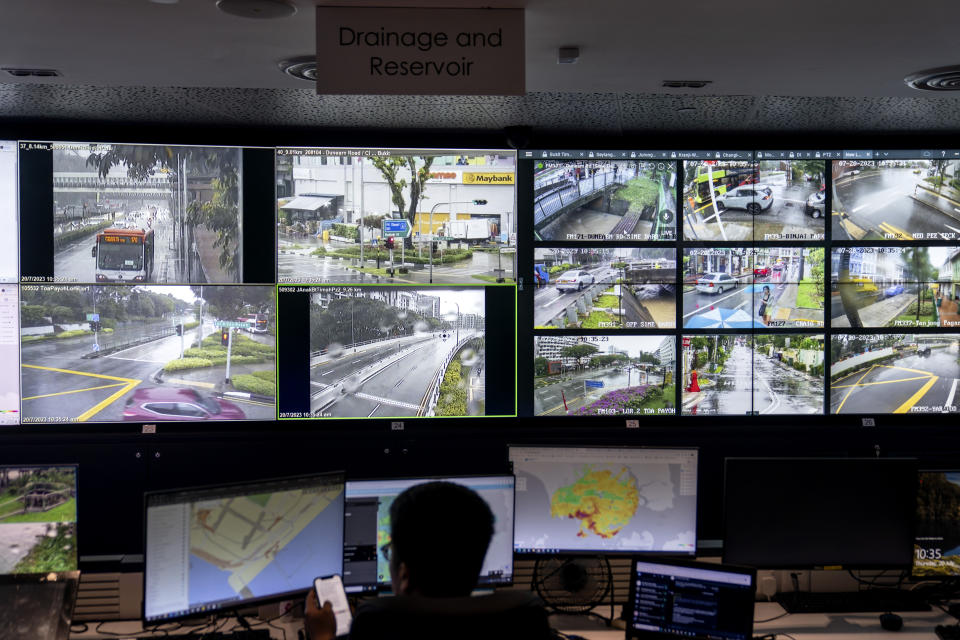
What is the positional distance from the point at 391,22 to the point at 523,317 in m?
1.92

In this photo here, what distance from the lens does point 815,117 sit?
346 cm

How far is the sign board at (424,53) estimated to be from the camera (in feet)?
6.66

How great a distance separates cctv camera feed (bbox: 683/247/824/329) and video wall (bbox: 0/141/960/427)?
0.04 ft

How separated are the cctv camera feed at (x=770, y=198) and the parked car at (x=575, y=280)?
63 cm

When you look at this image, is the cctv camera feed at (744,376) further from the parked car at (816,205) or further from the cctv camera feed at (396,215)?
the cctv camera feed at (396,215)

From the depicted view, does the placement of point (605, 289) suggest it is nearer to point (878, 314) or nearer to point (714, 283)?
point (714, 283)

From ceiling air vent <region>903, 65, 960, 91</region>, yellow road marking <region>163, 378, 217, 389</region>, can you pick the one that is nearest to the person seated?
ceiling air vent <region>903, 65, 960, 91</region>

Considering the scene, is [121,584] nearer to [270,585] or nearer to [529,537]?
[270,585]

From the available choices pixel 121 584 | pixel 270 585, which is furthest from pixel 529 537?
pixel 121 584

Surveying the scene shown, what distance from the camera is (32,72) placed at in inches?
102

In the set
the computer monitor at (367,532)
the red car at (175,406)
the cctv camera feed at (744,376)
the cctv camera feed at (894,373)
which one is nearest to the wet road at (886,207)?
the cctv camera feed at (894,373)

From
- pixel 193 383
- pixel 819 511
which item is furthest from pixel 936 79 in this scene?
pixel 193 383

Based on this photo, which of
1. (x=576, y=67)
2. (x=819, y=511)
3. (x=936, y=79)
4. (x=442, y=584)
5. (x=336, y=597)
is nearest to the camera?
(x=442, y=584)

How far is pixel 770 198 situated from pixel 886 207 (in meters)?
0.58
